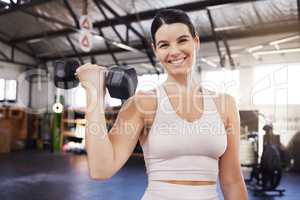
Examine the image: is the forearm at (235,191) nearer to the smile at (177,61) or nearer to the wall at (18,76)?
the smile at (177,61)

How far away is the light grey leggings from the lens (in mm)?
690

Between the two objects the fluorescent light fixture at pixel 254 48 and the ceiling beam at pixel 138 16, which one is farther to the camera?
the fluorescent light fixture at pixel 254 48

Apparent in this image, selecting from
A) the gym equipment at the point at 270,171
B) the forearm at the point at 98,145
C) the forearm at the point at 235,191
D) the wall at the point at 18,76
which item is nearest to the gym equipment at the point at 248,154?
the gym equipment at the point at 270,171

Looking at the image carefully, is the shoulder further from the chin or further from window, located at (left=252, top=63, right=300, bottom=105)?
window, located at (left=252, top=63, right=300, bottom=105)

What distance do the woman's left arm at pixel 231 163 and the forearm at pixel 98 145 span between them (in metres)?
0.33

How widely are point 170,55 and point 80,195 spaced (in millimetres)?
3480

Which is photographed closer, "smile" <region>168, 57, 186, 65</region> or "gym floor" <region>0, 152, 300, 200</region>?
"smile" <region>168, 57, 186, 65</region>

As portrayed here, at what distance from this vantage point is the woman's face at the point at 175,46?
2.39 ft

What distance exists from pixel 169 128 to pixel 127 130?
0.10 meters

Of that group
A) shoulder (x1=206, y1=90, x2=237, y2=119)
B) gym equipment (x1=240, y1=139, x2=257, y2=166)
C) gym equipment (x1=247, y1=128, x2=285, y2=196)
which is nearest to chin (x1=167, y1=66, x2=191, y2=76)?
shoulder (x1=206, y1=90, x2=237, y2=119)

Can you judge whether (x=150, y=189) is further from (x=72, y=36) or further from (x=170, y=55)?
(x=72, y=36)

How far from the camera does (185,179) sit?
0.71 m

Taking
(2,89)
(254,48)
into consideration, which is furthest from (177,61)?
(2,89)

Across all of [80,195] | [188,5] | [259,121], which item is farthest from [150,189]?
[259,121]
